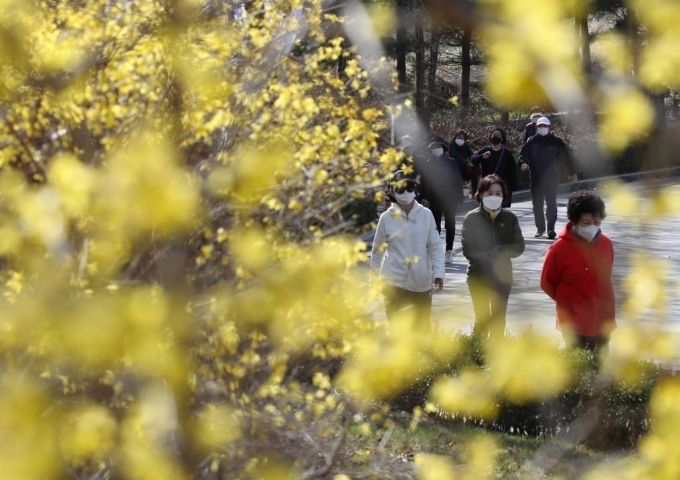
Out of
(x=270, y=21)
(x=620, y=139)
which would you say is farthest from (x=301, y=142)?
(x=620, y=139)

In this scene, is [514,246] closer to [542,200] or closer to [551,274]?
[551,274]

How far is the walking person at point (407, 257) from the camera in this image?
7352 mm

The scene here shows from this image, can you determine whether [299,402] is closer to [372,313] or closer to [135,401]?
[372,313]

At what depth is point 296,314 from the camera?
319cm

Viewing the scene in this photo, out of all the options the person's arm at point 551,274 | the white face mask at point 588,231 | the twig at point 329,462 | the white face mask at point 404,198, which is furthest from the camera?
the white face mask at point 404,198

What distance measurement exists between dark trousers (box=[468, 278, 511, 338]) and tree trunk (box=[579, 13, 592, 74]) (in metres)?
5.98

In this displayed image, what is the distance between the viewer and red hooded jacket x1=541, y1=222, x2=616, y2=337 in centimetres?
598

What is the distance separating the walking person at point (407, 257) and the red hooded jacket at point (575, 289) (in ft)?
4.17

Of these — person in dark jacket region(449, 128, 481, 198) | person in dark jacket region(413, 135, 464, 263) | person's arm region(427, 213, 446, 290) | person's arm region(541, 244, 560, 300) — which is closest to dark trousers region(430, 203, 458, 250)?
person in dark jacket region(413, 135, 464, 263)

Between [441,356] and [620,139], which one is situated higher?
[620,139]

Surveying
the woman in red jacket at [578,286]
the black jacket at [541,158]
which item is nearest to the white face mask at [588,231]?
the woman in red jacket at [578,286]

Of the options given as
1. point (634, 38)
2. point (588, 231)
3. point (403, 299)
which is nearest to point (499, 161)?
point (403, 299)

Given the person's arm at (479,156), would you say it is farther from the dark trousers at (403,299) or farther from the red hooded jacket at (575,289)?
the red hooded jacket at (575,289)

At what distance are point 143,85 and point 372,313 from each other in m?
1.67
